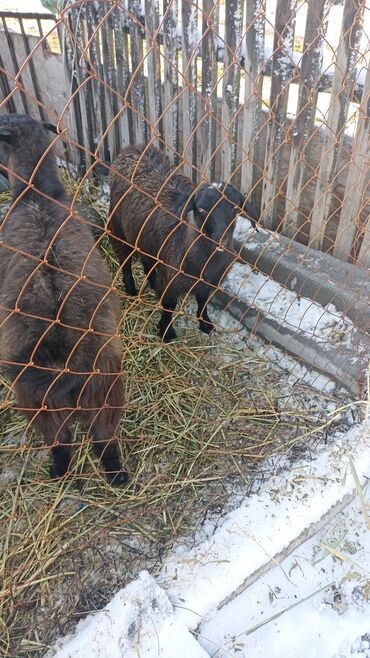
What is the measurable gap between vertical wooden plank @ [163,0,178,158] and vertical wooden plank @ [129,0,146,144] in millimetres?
246

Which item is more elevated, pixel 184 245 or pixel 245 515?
pixel 184 245

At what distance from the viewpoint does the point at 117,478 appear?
262 cm

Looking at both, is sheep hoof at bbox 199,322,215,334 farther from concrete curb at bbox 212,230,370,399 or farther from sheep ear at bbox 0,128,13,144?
sheep ear at bbox 0,128,13,144

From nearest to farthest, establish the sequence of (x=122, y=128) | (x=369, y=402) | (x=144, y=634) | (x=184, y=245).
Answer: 1. (x=144, y=634)
2. (x=369, y=402)
3. (x=184, y=245)
4. (x=122, y=128)

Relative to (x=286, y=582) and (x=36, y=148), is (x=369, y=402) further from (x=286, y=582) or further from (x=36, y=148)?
(x=36, y=148)

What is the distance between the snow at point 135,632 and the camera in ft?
5.95

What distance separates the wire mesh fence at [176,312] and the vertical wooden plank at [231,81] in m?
0.01

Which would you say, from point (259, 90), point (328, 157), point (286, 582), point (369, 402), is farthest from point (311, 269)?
point (286, 582)

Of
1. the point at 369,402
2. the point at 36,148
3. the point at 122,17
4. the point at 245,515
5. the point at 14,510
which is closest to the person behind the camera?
the point at 245,515

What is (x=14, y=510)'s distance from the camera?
2482mm

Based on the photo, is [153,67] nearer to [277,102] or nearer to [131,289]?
[277,102]

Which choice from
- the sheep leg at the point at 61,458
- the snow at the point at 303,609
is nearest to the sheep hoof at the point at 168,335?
the sheep leg at the point at 61,458

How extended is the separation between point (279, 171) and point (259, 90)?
586 mm

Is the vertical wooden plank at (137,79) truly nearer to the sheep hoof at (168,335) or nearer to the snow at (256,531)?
the sheep hoof at (168,335)
